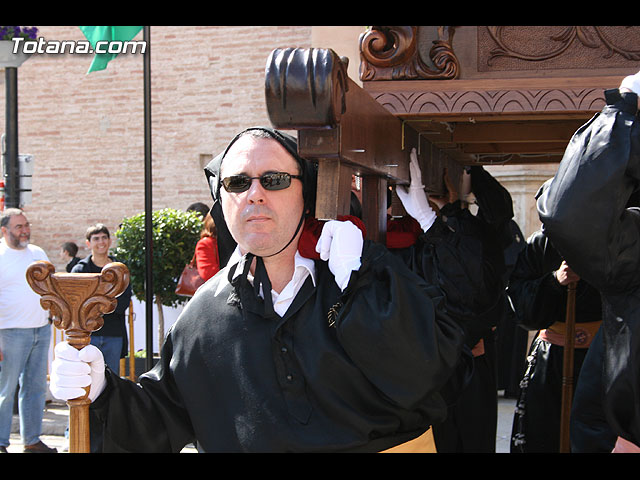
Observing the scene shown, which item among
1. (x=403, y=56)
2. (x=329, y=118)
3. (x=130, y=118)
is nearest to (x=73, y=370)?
(x=329, y=118)

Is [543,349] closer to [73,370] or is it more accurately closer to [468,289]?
[468,289]

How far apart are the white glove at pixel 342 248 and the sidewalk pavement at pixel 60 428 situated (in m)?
4.71

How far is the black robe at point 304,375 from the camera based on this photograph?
222 cm

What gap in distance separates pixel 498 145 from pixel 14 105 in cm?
632

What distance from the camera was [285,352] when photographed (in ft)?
7.61

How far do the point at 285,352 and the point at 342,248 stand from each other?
350 millimetres

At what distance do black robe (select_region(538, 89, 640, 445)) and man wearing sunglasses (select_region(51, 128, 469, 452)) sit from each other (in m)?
0.43

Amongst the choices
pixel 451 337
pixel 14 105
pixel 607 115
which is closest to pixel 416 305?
pixel 451 337

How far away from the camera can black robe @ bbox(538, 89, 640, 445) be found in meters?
2.13

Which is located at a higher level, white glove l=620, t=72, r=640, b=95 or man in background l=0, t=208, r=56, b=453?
white glove l=620, t=72, r=640, b=95

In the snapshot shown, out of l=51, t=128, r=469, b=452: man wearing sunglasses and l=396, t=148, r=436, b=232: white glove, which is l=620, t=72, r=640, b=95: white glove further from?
l=396, t=148, r=436, b=232: white glove

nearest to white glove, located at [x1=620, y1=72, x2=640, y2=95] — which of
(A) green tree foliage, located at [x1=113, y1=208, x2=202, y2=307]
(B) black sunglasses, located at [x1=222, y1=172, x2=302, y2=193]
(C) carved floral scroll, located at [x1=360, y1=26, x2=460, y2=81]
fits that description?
(C) carved floral scroll, located at [x1=360, y1=26, x2=460, y2=81]

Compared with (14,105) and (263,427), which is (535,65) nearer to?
(263,427)

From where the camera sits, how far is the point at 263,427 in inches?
89.7
